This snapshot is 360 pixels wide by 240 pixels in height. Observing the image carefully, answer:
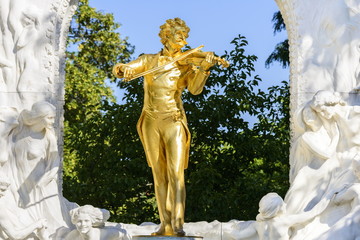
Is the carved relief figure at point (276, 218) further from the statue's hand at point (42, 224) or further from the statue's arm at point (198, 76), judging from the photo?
the statue's hand at point (42, 224)

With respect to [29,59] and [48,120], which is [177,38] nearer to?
[48,120]

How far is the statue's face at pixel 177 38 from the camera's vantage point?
10.9 meters

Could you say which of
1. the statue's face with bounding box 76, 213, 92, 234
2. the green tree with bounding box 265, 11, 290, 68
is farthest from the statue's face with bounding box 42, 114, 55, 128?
the green tree with bounding box 265, 11, 290, 68

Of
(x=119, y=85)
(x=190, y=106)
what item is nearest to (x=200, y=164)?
(x=190, y=106)

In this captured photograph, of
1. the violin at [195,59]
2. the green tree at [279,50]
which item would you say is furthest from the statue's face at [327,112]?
the green tree at [279,50]

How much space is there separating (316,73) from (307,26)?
0.54 meters

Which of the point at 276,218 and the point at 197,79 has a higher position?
the point at 197,79

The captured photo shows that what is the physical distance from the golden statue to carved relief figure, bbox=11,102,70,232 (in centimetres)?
103

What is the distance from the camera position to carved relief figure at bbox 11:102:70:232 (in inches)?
438

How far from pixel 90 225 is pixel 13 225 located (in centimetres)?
81

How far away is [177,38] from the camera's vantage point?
1091 centimetres

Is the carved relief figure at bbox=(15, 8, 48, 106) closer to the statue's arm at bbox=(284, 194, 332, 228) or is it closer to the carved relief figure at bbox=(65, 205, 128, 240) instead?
the carved relief figure at bbox=(65, 205, 128, 240)

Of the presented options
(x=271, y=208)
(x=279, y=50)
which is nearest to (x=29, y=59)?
(x=271, y=208)

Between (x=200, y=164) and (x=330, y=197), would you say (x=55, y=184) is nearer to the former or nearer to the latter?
(x=330, y=197)
